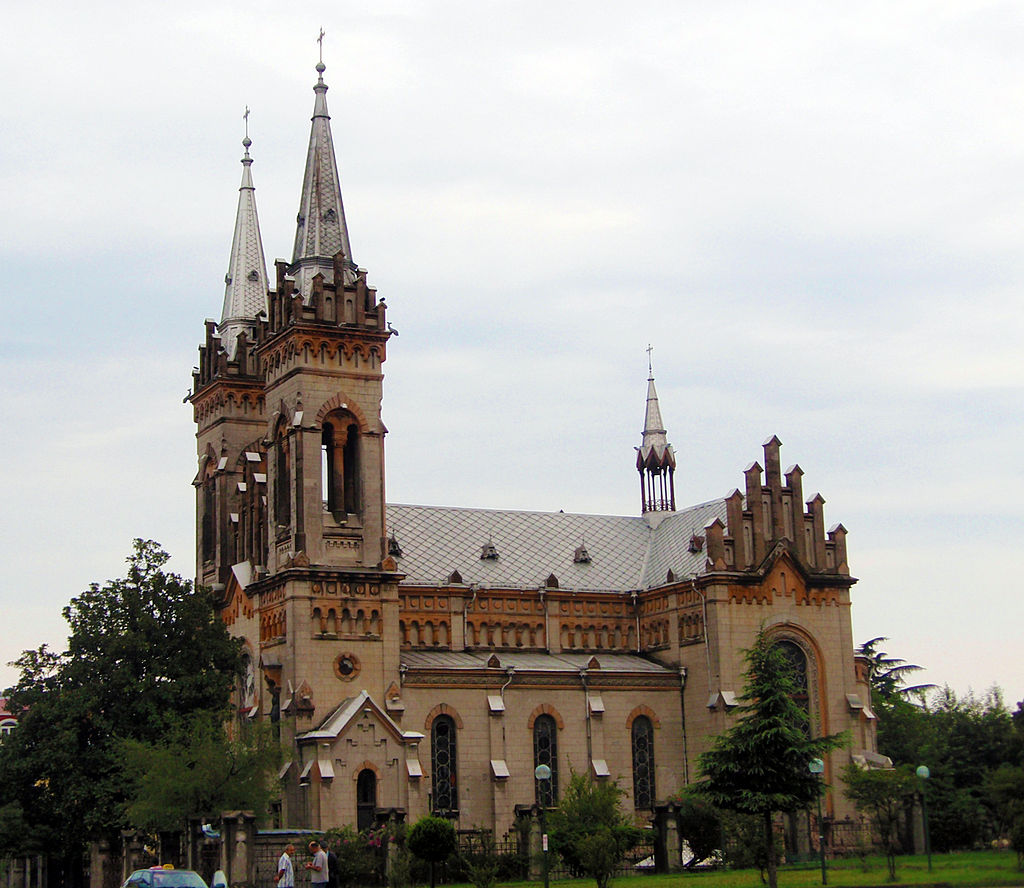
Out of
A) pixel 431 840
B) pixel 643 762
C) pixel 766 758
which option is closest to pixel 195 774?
pixel 431 840

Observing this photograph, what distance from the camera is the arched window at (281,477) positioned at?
66.6m

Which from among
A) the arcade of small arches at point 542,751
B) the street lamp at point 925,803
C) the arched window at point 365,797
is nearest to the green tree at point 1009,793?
the street lamp at point 925,803

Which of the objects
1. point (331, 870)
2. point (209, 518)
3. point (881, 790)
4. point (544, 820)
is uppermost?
point (209, 518)

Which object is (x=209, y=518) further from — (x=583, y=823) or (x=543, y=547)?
(x=583, y=823)

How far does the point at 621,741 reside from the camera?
2662 inches

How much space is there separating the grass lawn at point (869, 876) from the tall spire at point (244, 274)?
36.2 meters

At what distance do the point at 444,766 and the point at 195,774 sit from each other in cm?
1327

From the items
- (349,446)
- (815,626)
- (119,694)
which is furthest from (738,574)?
(119,694)

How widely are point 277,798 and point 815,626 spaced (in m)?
26.1

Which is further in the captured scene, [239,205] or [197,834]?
[239,205]

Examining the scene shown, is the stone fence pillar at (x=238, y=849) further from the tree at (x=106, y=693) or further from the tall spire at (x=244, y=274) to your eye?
the tall spire at (x=244, y=274)

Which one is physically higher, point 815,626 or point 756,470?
point 756,470

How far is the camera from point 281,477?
221ft

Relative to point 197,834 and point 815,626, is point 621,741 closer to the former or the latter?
point 815,626
